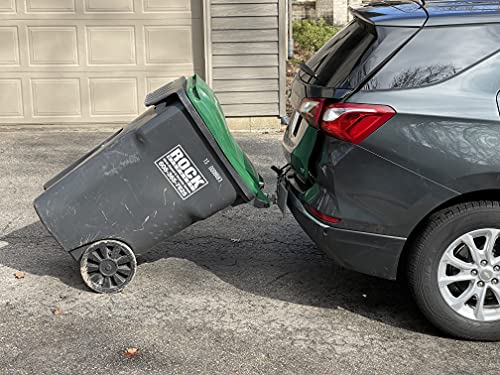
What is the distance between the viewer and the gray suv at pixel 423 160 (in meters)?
4.12

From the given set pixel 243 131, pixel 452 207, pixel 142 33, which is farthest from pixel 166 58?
pixel 452 207

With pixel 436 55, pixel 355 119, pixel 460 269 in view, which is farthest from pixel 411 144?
pixel 460 269

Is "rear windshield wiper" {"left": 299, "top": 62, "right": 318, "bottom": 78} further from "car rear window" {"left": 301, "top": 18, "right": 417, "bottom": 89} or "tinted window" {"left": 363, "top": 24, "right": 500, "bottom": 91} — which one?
"tinted window" {"left": 363, "top": 24, "right": 500, "bottom": 91}

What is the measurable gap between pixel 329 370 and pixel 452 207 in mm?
1073

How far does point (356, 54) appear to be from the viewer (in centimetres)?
436

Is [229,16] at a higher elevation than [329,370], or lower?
higher

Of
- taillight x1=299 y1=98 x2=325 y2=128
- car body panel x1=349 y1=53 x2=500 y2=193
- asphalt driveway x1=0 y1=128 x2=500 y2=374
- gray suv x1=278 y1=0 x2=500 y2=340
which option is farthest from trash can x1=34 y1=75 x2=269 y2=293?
car body panel x1=349 y1=53 x2=500 y2=193

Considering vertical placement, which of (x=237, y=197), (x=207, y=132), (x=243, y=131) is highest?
(x=207, y=132)

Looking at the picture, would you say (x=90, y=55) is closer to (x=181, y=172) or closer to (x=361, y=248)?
(x=181, y=172)

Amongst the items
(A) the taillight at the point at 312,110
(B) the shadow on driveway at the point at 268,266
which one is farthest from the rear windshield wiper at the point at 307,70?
(B) the shadow on driveway at the point at 268,266

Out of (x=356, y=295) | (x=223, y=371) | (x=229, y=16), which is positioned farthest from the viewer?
(x=229, y=16)

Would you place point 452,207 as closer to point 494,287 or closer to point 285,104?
point 494,287

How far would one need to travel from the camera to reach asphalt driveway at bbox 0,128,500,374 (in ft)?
13.4

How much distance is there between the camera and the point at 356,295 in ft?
16.3
